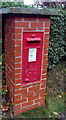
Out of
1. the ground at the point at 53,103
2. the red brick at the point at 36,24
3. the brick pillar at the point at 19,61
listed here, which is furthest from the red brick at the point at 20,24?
the ground at the point at 53,103

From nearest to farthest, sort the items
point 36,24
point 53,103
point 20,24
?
1. point 20,24
2. point 36,24
3. point 53,103

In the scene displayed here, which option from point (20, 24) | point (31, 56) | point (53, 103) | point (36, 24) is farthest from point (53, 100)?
point (20, 24)

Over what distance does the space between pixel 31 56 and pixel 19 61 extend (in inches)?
8.5

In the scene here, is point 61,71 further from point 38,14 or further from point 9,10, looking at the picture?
point 9,10

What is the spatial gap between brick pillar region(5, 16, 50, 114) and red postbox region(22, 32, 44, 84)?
0.07 metres

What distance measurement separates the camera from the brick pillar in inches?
75.7

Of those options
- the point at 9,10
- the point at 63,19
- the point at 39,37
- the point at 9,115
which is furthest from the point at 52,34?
the point at 9,115

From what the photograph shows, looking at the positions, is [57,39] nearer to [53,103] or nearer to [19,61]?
[53,103]

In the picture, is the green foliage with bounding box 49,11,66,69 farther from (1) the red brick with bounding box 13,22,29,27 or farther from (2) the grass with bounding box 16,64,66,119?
(1) the red brick with bounding box 13,22,29,27

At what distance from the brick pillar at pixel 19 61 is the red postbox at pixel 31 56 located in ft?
0.22

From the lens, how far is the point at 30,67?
7.10ft

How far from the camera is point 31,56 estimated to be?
2.09 meters

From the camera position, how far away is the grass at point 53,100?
2.35m

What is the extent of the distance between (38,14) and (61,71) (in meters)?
2.19
